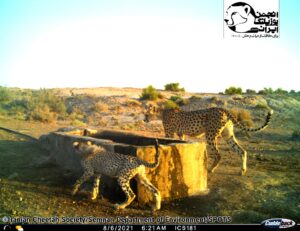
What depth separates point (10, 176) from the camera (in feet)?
26.6

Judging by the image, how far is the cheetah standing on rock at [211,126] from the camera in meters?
9.66

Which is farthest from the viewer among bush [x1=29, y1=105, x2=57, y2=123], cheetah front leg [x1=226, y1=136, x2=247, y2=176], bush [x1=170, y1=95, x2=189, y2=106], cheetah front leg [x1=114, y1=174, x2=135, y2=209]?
bush [x1=170, y1=95, x2=189, y2=106]

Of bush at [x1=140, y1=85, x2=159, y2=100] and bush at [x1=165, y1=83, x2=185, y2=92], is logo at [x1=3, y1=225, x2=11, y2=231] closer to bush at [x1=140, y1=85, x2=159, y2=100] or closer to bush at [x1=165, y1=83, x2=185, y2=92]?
bush at [x1=140, y1=85, x2=159, y2=100]

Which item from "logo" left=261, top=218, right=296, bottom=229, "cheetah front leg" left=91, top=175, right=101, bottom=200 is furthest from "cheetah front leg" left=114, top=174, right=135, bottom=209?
"logo" left=261, top=218, right=296, bottom=229

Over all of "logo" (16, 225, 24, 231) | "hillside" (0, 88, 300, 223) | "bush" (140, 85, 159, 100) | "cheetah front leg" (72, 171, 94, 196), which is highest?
"bush" (140, 85, 159, 100)

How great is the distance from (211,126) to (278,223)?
4.01 metres

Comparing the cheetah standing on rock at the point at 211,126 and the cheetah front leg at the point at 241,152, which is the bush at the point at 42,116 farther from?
the cheetah front leg at the point at 241,152

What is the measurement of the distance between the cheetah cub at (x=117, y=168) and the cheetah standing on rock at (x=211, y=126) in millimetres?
3215

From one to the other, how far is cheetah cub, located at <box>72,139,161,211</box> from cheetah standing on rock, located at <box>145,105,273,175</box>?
3215 millimetres

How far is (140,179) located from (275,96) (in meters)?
23.0

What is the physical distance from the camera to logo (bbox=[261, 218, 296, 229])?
5961 millimetres

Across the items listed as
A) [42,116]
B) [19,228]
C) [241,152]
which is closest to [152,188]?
[19,228]

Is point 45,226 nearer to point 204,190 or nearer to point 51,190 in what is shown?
point 51,190

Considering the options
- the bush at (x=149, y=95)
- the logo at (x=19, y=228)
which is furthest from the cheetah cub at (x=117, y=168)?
the bush at (x=149, y=95)
